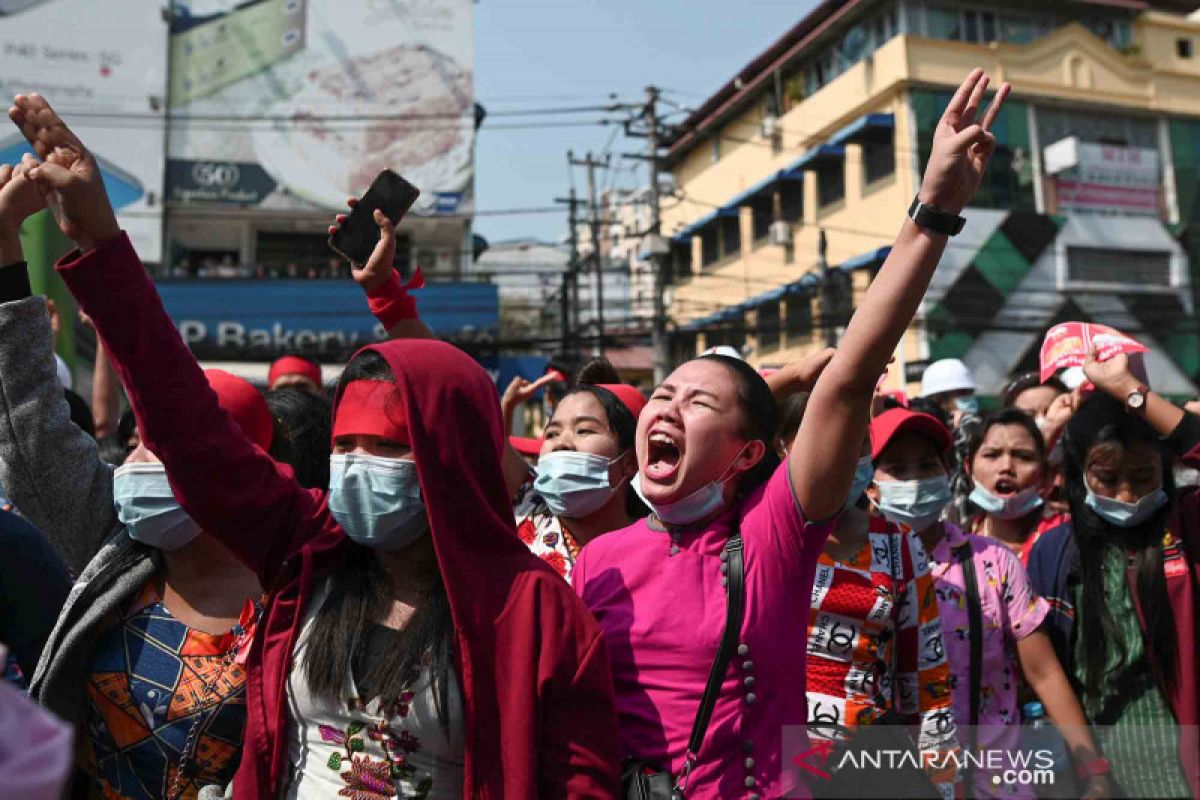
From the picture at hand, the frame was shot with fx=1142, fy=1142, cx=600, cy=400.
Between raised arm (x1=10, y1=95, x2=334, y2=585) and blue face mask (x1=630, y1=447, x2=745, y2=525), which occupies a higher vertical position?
raised arm (x1=10, y1=95, x2=334, y2=585)

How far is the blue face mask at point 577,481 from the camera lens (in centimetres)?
365

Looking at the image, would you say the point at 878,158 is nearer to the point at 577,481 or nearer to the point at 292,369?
the point at 292,369

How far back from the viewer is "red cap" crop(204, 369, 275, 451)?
2870mm

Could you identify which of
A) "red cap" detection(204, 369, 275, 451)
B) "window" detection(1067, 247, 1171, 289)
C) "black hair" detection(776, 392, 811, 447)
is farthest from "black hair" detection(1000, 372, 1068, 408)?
"window" detection(1067, 247, 1171, 289)

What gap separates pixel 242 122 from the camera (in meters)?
31.8

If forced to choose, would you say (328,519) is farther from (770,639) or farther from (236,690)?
(770,639)

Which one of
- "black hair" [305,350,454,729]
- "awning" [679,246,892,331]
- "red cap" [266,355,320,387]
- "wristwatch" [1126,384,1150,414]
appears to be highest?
"awning" [679,246,892,331]

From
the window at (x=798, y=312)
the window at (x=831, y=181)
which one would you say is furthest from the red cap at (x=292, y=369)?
the window at (x=831, y=181)

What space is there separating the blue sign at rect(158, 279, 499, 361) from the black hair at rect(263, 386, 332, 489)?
25510mm

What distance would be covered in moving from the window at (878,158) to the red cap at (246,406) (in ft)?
91.7

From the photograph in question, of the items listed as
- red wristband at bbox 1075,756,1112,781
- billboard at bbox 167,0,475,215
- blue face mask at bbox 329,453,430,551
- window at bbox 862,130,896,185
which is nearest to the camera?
red wristband at bbox 1075,756,1112,781

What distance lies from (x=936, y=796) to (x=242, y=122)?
33147 millimetres

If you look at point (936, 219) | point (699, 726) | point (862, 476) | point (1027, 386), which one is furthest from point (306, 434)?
point (1027, 386)

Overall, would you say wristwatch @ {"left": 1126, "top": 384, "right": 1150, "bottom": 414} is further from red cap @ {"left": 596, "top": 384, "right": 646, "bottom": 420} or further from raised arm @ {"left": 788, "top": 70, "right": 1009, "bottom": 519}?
raised arm @ {"left": 788, "top": 70, "right": 1009, "bottom": 519}
